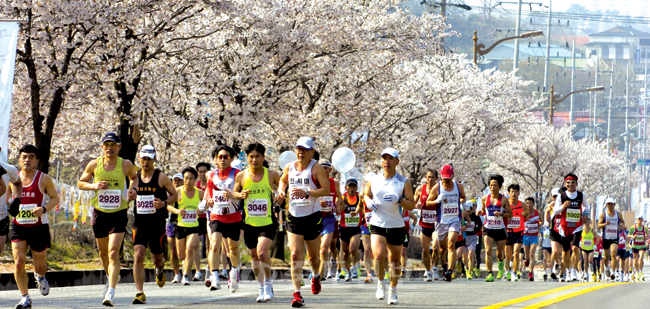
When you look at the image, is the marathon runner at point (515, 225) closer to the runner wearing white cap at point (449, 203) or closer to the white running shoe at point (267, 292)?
the runner wearing white cap at point (449, 203)

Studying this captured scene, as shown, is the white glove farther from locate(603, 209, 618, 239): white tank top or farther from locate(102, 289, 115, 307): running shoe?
locate(603, 209, 618, 239): white tank top

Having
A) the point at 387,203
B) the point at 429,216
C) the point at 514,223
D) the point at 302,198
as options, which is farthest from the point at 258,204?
the point at 514,223

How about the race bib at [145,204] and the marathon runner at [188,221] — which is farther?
the marathon runner at [188,221]

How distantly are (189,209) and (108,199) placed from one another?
5.07 metres

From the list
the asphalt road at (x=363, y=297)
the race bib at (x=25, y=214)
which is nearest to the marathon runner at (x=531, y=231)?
the asphalt road at (x=363, y=297)

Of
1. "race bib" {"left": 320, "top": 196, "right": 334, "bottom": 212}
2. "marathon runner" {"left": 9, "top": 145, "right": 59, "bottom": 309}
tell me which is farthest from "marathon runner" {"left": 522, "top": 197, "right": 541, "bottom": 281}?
"marathon runner" {"left": 9, "top": 145, "right": 59, "bottom": 309}

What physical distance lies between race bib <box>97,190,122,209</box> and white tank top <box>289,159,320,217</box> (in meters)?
1.92

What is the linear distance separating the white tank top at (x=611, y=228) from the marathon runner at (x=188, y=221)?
10.6 m

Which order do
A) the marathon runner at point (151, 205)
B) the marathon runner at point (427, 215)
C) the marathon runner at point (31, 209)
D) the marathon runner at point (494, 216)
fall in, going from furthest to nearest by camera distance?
the marathon runner at point (494, 216) < the marathon runner at point (427, 215) < the marathon runner at point (151, 205) < the marathon runner at point (31, 209)

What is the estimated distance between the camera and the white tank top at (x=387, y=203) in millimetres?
11688

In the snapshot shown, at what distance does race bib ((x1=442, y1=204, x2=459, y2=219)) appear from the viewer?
16656mm

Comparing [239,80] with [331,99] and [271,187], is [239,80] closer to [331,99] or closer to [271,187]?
[331,99]

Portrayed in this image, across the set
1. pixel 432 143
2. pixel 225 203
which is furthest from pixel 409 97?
pixel 225 203

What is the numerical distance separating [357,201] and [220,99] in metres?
7.46
